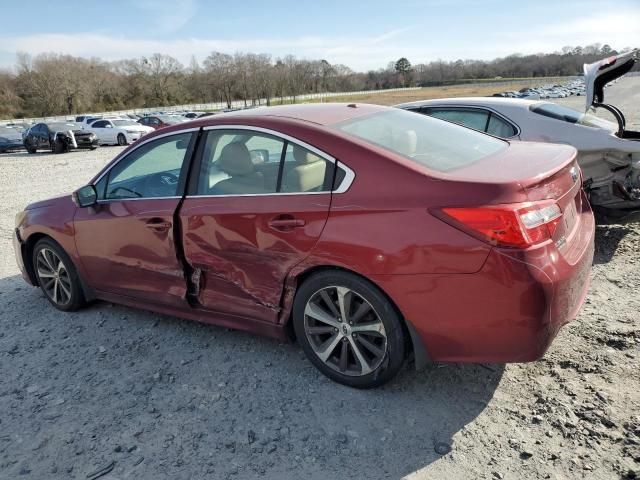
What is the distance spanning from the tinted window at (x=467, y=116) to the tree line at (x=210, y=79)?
9791cm

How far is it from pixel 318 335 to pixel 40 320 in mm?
2758

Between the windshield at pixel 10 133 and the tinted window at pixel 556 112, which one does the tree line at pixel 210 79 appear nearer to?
the windshield at pixel 10 133

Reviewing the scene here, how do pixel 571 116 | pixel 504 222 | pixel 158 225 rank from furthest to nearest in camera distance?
1. pixel 571 116
2. pixel 158 225
3. pixel 504 222

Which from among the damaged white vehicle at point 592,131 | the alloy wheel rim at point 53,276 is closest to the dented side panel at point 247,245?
the alloy wheel rim at point 53,276

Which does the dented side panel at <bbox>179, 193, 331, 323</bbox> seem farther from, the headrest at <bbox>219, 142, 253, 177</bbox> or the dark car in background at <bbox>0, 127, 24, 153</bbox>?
the dark car in background at <bbox>0, 127, 24, 153</bbox>

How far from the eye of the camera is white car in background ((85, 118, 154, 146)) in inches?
1059

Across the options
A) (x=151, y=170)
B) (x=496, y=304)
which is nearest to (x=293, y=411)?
(x=496, y=304)

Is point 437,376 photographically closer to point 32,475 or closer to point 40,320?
point 32,475

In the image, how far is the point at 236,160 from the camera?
3.34m

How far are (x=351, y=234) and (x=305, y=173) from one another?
1.66ft

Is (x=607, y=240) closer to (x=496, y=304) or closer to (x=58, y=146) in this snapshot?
(x=496, y=304)

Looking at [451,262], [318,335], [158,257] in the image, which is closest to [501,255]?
[451,262]

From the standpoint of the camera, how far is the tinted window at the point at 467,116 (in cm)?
565

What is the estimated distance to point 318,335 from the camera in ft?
10.1
